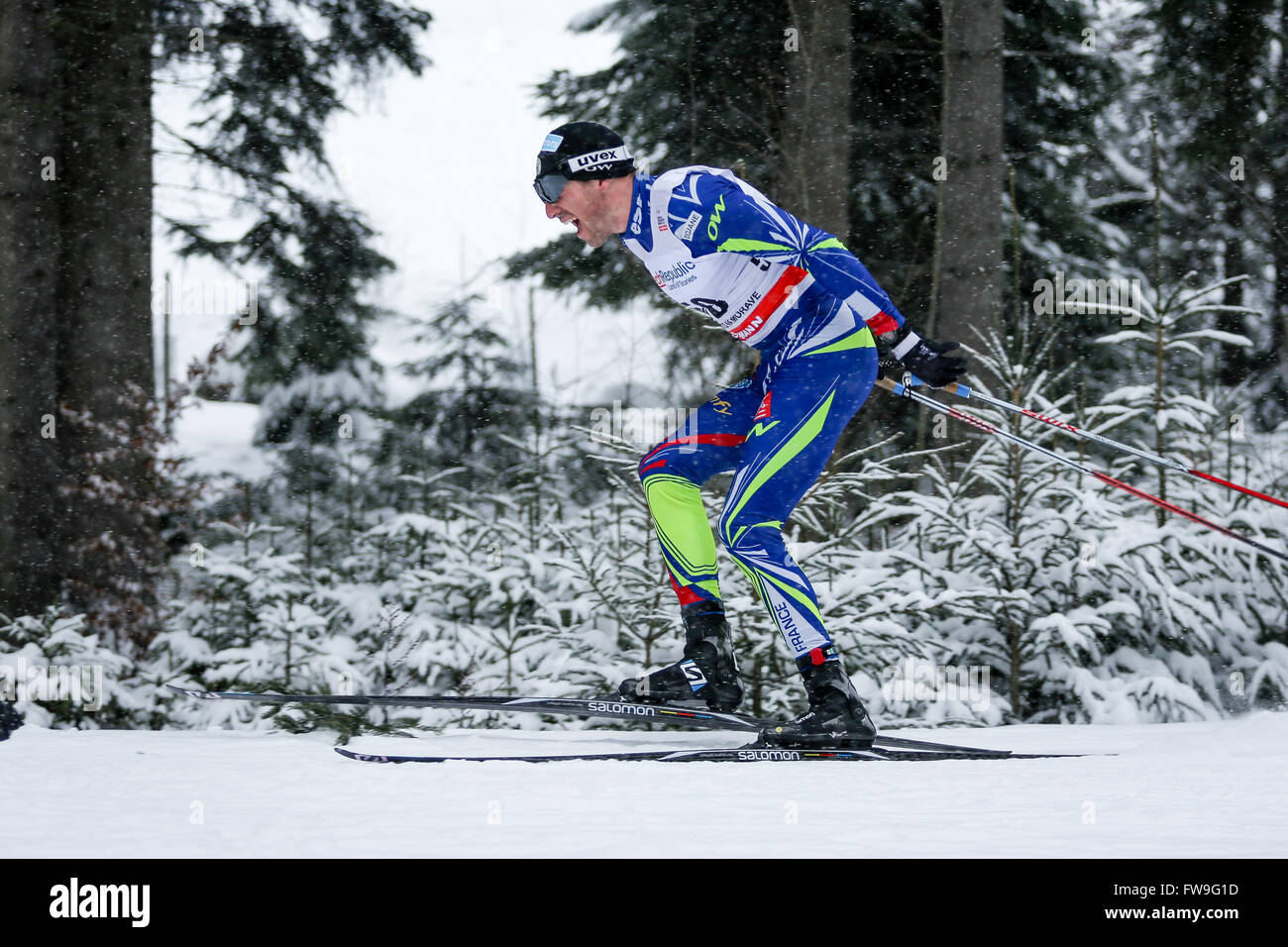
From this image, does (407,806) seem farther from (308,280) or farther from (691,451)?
(308,280)

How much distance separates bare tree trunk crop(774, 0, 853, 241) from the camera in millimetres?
7656

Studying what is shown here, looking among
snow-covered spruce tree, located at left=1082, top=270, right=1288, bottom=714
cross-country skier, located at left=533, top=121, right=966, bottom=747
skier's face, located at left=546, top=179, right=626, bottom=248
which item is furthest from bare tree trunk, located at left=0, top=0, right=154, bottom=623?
snow-covered spruce tree, located at left=1082, top=270, right=1288, bottom=714

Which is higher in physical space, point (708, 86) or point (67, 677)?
point (708, 86)

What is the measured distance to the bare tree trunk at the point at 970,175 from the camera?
7.15m

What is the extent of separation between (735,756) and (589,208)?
73.0 inches

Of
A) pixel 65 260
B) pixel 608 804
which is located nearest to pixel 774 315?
pixel 608 804

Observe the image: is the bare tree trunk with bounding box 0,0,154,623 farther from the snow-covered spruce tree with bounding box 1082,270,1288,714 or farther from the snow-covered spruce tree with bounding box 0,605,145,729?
the snow-covered spruce tree with bounding box 1082,270,1288,714

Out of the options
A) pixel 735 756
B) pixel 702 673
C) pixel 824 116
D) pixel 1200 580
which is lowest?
pixel 735 756

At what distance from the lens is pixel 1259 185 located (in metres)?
11.4

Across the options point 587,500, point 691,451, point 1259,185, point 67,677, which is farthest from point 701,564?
point 1259,185

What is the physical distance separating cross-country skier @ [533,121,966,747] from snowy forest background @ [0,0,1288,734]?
150 cm

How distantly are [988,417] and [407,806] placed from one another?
4175mm

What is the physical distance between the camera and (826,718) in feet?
11.6

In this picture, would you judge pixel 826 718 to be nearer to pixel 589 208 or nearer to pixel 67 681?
pixel 589 208
